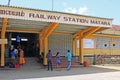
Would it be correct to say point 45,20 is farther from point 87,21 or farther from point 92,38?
point 92,38

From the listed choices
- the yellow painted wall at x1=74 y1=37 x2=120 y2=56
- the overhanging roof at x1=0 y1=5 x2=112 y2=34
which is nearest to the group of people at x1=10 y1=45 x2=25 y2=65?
the overhanging roof at x1=0 y1=5 x2=112 y2=34

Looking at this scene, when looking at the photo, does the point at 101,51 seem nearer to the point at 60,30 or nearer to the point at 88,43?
the point at 88,43

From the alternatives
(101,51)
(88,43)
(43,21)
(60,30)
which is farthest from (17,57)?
(101,51)

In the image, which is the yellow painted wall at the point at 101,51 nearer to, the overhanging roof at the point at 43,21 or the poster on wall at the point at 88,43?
the poster on wall at the point at 88,43

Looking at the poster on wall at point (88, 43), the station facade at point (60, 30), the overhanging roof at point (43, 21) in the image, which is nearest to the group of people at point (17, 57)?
the station facade at point (60, 30)

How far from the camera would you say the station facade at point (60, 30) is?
20.1m

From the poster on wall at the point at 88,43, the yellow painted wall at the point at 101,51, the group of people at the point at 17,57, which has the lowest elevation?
the group of people at the point at 17,57

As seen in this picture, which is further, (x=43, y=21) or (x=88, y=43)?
(x=88, y=43)

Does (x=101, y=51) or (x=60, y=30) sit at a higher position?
(x=60, y=30)

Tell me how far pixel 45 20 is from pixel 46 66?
465 cm

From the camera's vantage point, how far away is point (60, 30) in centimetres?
2531

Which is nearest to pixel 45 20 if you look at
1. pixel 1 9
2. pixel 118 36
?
pixel 1 9

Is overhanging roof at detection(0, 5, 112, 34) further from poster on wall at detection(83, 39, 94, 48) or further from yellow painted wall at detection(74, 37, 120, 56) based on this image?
yellow painted wall at detection(74, 37, 120, 56)

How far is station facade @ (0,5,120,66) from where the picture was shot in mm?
20062
